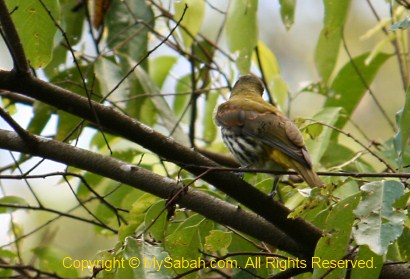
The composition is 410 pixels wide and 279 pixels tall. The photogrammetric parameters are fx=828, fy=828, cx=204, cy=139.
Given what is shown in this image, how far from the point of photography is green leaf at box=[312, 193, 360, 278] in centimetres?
281

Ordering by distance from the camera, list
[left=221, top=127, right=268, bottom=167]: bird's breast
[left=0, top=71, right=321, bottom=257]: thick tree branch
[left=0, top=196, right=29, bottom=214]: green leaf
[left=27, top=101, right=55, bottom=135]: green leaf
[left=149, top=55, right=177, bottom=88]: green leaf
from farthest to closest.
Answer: [left=149, top=55, right=177, bottom=88]: green leaf → [left=27, top=101, right=55, bottom=135]: green leaf → [left=0, top=196, right=29, bottom=214]: green leaf → [left=221, top=127, right=268, bottom=167]: bird's breast → [left=0, top=71, right=321, bottom=257]: thick tree branch

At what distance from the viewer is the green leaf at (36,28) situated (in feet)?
11.3

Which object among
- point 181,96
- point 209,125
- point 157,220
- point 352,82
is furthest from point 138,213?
point 181,96

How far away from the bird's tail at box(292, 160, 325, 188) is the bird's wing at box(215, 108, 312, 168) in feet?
0.07

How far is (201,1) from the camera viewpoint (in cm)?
464

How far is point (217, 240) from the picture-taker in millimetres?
3412

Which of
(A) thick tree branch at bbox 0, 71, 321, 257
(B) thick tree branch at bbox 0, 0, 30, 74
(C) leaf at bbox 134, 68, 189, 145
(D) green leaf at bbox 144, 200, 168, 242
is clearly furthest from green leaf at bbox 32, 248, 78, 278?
(B) thick tree branch at bbox 0, 0, 30, 74

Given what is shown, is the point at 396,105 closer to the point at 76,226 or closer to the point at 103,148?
the point at 76,226

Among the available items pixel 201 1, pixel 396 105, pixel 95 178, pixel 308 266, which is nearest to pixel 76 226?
pixel 396 105

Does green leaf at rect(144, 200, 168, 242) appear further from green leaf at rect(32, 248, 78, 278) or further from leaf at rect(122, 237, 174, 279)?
green leaf at rect(32, 248, 78, 278)

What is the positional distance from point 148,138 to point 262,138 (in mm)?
1058

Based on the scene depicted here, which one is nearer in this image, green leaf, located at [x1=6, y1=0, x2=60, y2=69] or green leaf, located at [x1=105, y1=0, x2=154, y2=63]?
green leaf, located at [x1=6, y1=0, x2=60, y2=69]

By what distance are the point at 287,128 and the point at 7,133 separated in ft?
4.84

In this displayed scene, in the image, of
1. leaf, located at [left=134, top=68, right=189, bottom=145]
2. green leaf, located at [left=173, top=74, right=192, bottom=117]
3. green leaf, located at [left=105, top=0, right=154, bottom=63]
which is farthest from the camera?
green leaf, located at [left=173, top=74, right=192, bottom=117]
